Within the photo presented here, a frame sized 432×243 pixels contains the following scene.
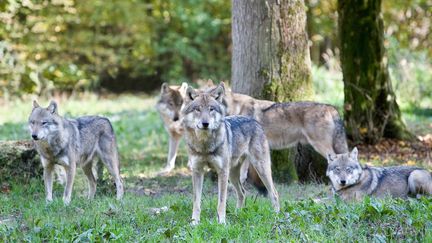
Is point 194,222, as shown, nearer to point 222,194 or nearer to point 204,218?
point 204,218

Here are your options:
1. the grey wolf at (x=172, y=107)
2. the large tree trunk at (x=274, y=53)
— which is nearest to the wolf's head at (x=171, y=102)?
the grey wolf at (x=172, y=107)

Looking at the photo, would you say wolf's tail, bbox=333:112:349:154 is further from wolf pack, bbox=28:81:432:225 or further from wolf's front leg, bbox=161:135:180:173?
wolf's front leg, bbox=161:135:180:173

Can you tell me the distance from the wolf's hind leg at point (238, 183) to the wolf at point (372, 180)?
1.31m

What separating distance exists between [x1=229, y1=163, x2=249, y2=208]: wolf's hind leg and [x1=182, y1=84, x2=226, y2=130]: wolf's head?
109 centimetres

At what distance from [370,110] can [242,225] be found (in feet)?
23.2

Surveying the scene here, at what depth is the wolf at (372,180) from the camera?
30.1ft

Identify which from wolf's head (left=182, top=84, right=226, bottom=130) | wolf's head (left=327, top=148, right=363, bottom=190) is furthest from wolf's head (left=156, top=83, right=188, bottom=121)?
wolf's head (left=182, top=84, right=226, bottom=130)

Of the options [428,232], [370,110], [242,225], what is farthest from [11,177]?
[370,110]

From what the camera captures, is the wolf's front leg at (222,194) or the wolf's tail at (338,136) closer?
the wolf's front leg at (222,194)

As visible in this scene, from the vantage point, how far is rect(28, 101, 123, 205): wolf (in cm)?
927

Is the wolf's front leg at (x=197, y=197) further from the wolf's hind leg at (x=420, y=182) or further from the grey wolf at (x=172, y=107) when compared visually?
the grey wolf at (x=172, y=107)

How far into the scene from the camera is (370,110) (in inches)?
551

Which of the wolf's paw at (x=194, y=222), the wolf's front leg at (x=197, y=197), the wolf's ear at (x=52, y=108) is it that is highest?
the wolf's ear at (x=52, y=108)

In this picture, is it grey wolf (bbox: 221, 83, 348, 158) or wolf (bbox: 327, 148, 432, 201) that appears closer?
wolf (bbox: 327, 148, 432, 201)
